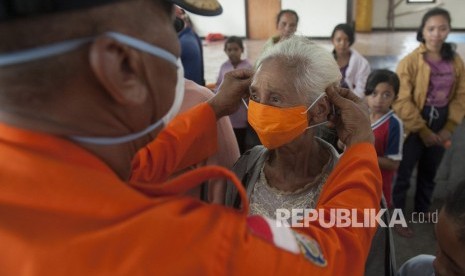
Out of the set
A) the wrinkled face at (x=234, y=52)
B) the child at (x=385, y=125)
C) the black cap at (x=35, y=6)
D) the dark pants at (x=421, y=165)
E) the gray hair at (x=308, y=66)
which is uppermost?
the black cap at (x=35, y=6)

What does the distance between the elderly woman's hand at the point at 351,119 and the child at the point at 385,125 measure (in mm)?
1464

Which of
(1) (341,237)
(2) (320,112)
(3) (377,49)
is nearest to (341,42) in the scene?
(2) (320,112)

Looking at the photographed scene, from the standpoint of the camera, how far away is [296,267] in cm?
73

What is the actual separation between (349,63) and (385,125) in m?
Answer: 1.34

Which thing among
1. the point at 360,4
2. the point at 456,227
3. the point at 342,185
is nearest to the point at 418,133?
the point at 456,227

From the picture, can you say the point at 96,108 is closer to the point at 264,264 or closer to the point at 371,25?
the point at 264,264

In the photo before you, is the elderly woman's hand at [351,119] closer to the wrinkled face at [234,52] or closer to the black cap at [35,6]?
the black cap at [35,6]

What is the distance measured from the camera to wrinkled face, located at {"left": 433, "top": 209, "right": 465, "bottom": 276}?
1228mm

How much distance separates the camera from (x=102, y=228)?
0.66 metres

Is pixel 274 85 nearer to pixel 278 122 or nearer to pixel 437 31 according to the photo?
pixel 278 122

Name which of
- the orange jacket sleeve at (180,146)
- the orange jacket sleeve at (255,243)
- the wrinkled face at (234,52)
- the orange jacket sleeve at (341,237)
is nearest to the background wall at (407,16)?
the wrinkled face at (234,52)

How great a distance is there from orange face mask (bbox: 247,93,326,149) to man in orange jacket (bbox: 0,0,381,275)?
82 centimetres

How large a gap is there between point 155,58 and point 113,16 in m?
0.11

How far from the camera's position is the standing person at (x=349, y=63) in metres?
3.90
